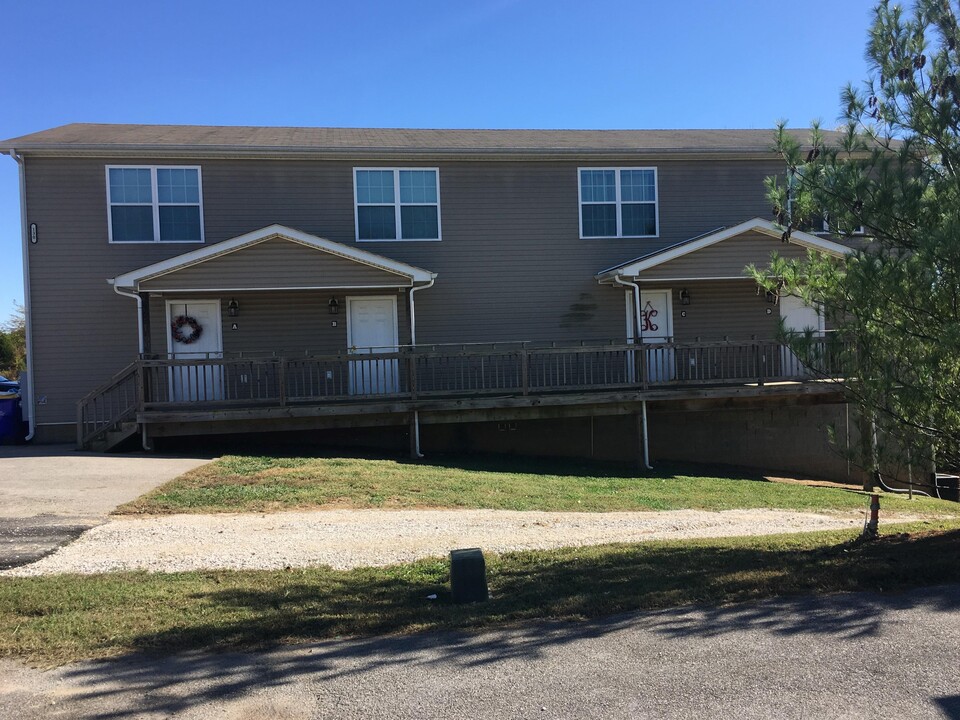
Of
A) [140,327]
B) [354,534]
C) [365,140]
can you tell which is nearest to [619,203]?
[365,140]

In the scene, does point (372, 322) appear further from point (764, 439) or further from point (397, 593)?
point (397, 593)

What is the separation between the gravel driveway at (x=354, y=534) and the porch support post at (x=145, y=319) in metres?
6.26

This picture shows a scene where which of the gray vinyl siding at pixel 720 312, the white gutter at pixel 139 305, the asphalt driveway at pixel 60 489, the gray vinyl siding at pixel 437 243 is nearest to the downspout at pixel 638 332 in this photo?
the gray vinyl siding at pixel 437 243

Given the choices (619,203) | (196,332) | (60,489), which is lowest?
(60,489)

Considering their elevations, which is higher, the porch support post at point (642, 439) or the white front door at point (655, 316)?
the white front door at point (655, 316)

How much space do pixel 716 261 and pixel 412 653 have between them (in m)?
12.7

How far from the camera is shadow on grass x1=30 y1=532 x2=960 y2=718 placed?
4.35 meters

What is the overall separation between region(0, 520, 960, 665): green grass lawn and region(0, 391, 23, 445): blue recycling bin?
10.5 meters

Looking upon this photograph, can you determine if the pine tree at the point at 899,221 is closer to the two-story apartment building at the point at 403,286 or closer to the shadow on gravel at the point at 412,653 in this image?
the shadow on gravel at the point at 412,653

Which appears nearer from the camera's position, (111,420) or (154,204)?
(111,420)

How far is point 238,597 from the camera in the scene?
19.1 ft

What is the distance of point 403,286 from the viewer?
14.9 metres

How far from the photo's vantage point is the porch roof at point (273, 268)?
1393 cm

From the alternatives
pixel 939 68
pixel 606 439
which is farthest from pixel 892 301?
pixel 606 439
